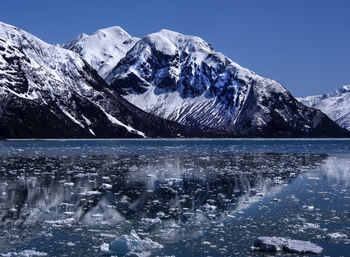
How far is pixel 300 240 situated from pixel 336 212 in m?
7.30

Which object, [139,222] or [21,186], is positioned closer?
[139,222]

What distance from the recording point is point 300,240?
65.2ft

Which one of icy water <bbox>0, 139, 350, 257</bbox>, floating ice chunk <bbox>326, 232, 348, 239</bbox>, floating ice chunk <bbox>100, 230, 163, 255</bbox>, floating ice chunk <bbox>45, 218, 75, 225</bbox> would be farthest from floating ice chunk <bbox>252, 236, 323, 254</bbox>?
floating ice chunk <bbox>45, 218, 75, 225</bbox>

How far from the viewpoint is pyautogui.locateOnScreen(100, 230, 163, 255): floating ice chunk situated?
18.4 meters

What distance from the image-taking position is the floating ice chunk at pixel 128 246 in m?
18.4

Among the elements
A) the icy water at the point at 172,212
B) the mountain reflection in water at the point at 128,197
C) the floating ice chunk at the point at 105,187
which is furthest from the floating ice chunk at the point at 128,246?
the floating ice chunk at the point at 105,187

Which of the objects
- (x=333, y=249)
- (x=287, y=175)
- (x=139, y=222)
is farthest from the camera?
(x=287, y=175)

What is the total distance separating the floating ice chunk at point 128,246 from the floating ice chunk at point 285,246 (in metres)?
4.30

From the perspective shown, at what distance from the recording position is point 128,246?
60.6 ft

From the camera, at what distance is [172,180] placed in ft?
132

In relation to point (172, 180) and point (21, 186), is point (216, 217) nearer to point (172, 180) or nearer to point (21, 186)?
point (172, 180)

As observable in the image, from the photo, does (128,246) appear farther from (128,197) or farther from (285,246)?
(128,197)

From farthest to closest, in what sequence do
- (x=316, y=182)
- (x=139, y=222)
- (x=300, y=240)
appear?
(x=316, y=182)
(x=139, y=222)
(x=300, y=240)

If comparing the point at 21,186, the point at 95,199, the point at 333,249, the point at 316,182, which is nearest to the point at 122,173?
the point at 21,186
